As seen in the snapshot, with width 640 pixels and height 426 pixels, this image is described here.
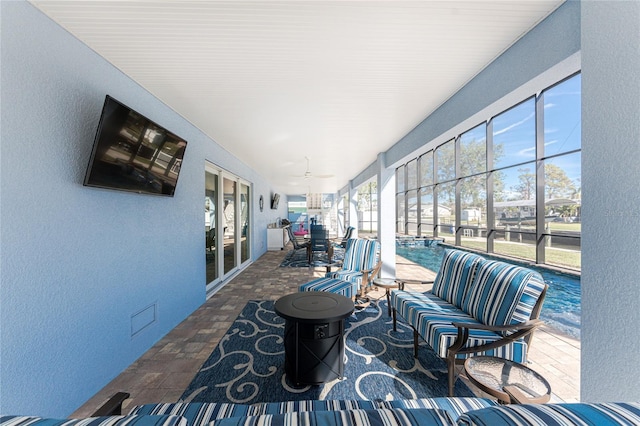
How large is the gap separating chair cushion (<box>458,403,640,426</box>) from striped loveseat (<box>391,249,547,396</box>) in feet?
3.60

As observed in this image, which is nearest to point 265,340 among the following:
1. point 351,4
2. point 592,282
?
point 592,282

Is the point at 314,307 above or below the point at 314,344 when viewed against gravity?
above

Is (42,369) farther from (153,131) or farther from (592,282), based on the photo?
(592,282)

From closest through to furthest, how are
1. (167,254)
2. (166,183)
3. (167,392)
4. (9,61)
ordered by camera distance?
(9,61) < (167,392) < (166,183) < (167,254)

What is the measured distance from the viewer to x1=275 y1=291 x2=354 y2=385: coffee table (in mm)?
1797

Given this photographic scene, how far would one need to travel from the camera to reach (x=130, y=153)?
189 centimetres

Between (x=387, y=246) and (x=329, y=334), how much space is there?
3133mm

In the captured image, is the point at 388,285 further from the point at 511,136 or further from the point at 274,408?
the point at 511,136

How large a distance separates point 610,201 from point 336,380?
205 centimetres

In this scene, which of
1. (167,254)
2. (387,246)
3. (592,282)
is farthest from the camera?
(387,246)

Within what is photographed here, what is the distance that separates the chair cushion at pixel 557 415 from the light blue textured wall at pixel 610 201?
2.34ft

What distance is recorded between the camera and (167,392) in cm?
178

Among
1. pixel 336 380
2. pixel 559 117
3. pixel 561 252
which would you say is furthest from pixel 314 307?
pixel 559 117

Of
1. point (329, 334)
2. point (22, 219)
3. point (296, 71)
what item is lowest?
point (329, 334)
